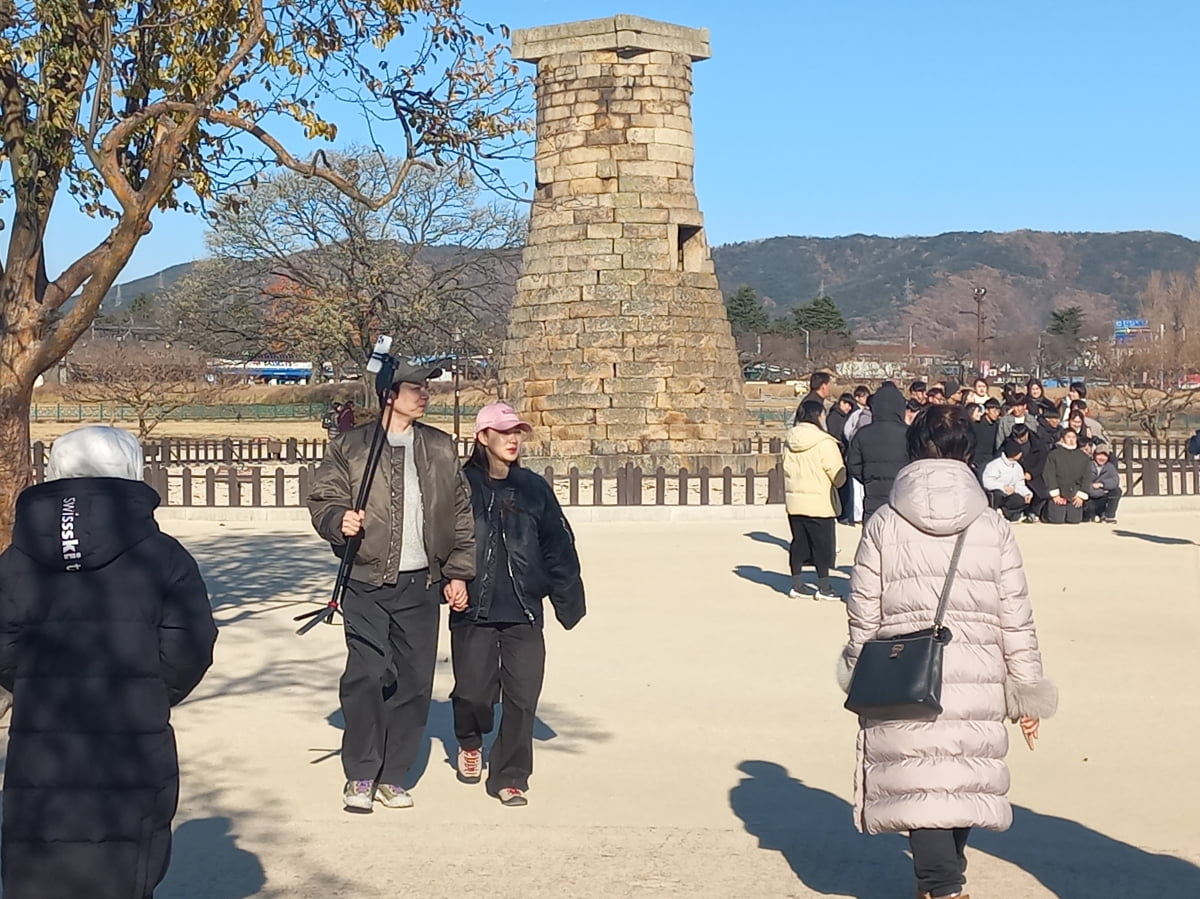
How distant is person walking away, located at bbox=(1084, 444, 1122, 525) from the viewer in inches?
726

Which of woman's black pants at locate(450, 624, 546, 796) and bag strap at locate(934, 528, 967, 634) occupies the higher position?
bag strap at locate(934, 528, 967, 634)

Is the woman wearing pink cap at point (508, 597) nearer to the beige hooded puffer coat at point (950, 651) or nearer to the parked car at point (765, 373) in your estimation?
the beige hooded puffer coat at point (950, 651)

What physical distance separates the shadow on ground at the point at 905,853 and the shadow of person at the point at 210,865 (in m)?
1.82

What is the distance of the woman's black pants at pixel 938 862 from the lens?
470 cm

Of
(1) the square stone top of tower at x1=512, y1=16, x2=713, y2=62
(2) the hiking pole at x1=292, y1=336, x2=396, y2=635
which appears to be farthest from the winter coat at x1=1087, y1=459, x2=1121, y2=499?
(2) the hiking pole at x1=292, y1=336, x2=396, y2=635

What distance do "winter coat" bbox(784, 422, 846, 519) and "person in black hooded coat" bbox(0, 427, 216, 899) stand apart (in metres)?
8.68

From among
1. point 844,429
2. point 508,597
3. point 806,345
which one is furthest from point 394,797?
point 806,345

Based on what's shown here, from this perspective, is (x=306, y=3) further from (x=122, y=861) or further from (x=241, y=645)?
(x=122, y=861)

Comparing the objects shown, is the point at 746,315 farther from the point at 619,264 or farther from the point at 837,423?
the point at 837,423

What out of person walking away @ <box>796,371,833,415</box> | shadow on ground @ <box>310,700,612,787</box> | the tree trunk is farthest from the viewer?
person walking away @ <box>796,371,833,415</box>

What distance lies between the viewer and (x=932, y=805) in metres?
4.65

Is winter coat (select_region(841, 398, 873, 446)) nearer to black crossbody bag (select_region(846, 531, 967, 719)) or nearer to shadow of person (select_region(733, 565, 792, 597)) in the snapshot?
shadow of person (select_region(733, 565, 792, 597))

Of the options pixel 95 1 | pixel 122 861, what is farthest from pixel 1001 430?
pixel 122 861

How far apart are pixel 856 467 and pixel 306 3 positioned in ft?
17.1
